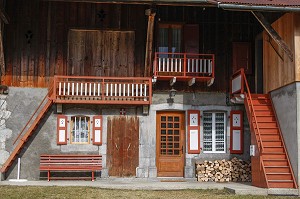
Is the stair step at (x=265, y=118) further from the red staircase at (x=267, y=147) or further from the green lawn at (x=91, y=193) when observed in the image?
the green lawn at (x=91, y=193)

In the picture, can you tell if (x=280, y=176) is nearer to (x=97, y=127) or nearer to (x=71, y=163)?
(x=97, y=127)

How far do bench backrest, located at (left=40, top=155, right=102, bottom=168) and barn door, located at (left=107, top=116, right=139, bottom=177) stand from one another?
0.62 m

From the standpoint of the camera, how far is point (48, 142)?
63.1 ft

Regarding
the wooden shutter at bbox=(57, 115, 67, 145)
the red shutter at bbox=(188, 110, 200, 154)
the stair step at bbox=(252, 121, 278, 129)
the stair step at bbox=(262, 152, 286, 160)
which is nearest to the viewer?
the stair step at bbox=(262, 152, 286, 160)

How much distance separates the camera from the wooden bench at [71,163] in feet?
61.0

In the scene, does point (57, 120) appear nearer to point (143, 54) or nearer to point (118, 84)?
point (118, 84)

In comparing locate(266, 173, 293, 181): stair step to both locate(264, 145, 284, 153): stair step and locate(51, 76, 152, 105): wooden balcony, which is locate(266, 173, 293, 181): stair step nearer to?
locate(264, 145, 284, 153): stair step

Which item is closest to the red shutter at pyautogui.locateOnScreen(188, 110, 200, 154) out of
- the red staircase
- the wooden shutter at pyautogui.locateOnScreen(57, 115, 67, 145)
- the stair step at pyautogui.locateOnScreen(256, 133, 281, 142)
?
the red staircase

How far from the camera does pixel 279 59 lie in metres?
17.2

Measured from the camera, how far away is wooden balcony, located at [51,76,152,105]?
1872cm

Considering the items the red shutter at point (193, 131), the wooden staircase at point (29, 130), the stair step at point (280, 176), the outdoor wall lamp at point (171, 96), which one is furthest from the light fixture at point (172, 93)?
the stair step at point (280, 176)

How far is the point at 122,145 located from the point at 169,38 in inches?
176

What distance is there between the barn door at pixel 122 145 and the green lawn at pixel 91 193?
3.41 metres

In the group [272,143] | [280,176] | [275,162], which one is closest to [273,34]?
[272,143]
